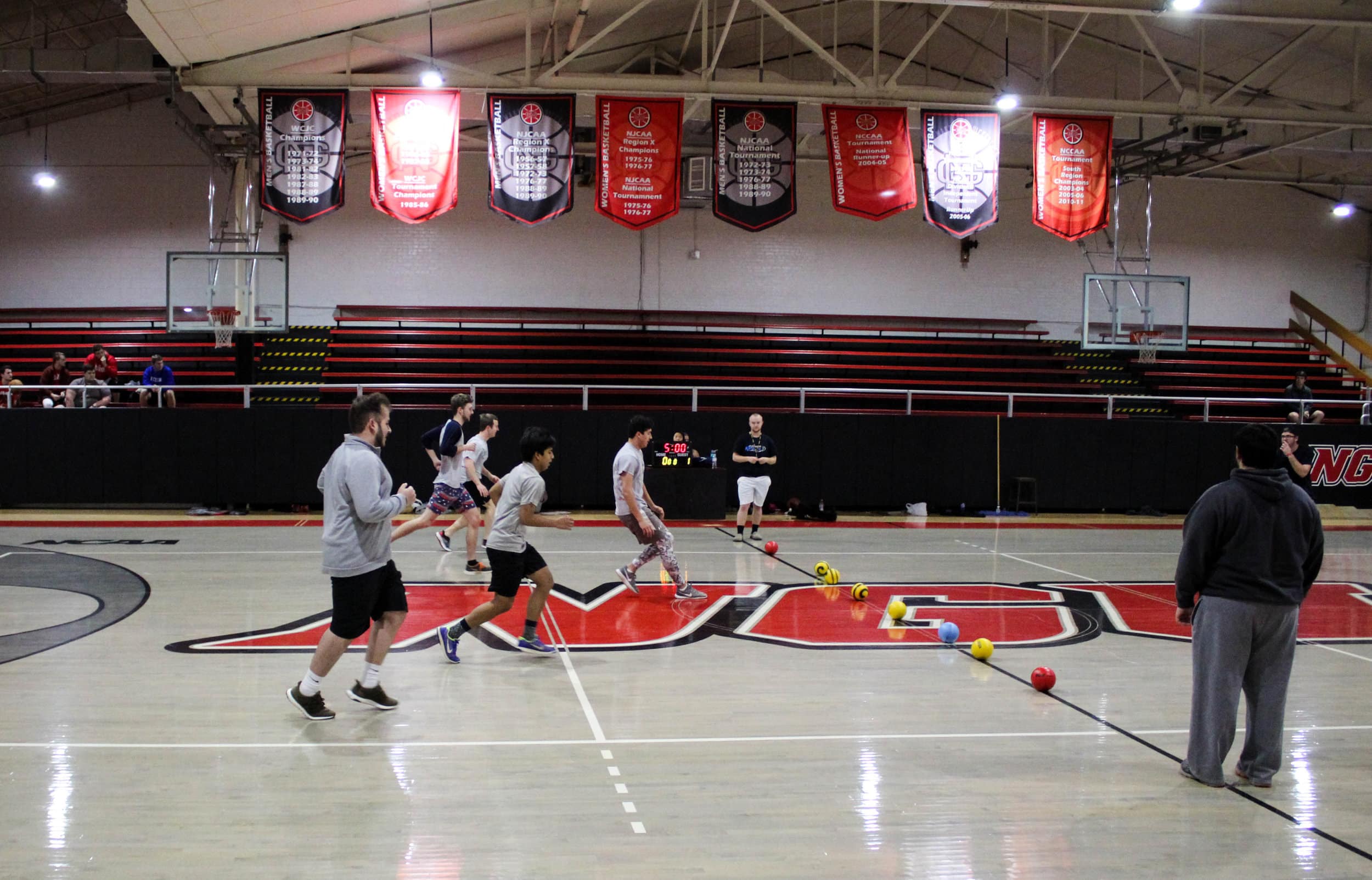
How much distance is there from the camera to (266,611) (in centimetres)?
938

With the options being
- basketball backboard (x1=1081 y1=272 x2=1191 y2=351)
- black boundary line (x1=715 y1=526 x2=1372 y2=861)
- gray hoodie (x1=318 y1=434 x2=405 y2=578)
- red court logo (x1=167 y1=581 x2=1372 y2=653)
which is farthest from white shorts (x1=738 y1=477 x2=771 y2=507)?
gray hoodie (x1=318 y1=434 x2=405 y2=578)

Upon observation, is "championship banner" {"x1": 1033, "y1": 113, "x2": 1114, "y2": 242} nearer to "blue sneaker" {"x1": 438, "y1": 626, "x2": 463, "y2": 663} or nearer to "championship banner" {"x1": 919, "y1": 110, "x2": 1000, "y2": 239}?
"championship banner" {"x1": 919, "y1": 110, "x2": 1000, "y2": 239}

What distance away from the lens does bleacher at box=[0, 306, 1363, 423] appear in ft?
75.3

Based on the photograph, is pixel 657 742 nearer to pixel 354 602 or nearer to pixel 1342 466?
pixel 354 602

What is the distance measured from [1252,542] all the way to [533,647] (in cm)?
497

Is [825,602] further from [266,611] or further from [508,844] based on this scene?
[508,844]

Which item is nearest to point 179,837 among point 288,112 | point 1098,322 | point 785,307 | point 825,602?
point 825,602

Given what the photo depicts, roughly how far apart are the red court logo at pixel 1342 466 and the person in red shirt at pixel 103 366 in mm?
21871

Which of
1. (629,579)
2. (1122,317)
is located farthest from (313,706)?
(1122,317)

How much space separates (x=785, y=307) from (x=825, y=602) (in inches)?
683

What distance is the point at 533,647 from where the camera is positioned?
317 inches

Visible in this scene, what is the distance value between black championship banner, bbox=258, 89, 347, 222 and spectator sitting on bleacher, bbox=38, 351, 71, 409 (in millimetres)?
5288

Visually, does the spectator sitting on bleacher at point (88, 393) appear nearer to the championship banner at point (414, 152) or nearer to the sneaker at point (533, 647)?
the championship banner at point (414, 152)

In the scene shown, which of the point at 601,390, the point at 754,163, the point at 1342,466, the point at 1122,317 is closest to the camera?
the point at 754,163
